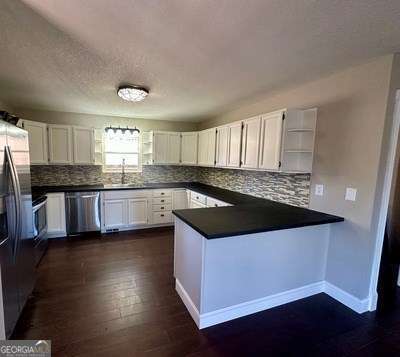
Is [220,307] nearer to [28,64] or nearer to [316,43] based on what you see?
[316,43]

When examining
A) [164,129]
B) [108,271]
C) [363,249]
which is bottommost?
[108,271]

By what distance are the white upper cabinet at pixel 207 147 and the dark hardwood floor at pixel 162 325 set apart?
7.47ft

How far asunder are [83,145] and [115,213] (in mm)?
1454

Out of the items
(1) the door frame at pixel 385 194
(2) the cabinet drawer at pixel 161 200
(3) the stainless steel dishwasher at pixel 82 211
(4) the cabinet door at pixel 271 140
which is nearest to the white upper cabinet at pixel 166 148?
(2) the cabinet drawer at pixel 161 200

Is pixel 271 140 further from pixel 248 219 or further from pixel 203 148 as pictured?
pixel 203 148

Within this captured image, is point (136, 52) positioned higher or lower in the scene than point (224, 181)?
higher

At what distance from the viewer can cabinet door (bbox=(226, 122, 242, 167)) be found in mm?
3388

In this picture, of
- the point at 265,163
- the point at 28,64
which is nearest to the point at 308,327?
the point at 265,163

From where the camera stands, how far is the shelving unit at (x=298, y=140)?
2.59m

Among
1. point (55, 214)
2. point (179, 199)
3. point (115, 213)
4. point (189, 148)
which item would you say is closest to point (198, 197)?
point (179, 199)

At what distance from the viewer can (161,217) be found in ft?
15.4

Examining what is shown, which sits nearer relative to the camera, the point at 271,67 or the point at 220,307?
the point at 220,307

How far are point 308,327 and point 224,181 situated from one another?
2.92 meters

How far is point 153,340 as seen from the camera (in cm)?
180
